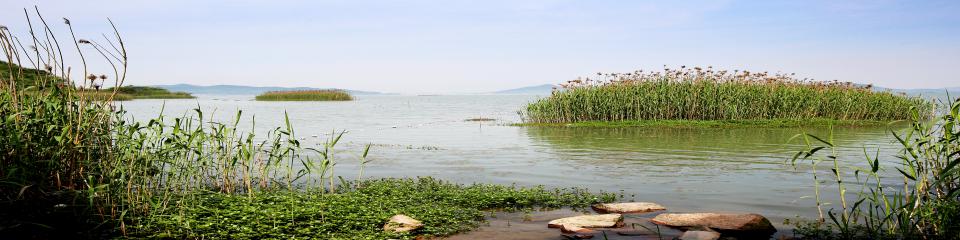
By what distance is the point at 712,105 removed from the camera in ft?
94.1

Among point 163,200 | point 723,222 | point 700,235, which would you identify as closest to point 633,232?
point 700,235

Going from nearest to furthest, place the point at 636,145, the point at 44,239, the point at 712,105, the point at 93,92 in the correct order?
the point at 44,239 < the point at 93,92 < the point at 636,145 < the point at 712,105

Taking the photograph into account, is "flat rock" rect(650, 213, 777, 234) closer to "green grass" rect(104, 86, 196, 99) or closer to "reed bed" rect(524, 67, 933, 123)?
"reed bed" rect(524, 67, 933, 123)

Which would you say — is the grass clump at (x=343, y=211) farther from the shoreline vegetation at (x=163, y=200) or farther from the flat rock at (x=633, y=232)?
the flat rock at (x=633, y=232)

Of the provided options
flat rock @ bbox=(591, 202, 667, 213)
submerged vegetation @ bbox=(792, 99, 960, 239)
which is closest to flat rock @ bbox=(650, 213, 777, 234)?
submerged vegetation @ bbox=(792, 99, 960, 239)

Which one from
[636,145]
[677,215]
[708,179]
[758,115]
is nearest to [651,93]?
[758,115]

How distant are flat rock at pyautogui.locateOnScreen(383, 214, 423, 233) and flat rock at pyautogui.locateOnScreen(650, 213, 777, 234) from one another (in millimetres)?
3132

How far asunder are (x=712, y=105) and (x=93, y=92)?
2492 cm

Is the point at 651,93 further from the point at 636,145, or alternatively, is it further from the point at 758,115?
the point at 636,145

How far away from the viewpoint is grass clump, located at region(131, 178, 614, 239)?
7762mm

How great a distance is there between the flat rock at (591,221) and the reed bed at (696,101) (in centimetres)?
2075

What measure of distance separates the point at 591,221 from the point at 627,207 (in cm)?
124

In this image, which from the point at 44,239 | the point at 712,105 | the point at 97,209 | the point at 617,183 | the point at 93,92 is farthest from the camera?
the point at 712,105

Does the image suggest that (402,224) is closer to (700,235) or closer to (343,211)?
(343,211)
